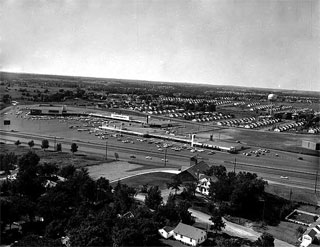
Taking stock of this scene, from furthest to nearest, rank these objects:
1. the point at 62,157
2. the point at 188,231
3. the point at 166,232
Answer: the point at 62,157, the point at 166,232, the point at 188,231

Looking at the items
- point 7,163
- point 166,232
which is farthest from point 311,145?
point 7,163

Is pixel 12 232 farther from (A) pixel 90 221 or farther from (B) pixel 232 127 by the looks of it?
(B) pixel 232 127

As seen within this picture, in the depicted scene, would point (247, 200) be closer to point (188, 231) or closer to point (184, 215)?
point (184, 215)

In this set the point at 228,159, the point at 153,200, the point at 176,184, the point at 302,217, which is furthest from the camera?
the point at 228,159

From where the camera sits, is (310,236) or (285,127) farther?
(285,127)

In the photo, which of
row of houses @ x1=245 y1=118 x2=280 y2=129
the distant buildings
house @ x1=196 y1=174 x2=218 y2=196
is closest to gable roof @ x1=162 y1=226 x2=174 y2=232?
house @ x1=196 y1=174 x2=218 y2=196

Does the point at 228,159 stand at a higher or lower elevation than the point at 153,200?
lower

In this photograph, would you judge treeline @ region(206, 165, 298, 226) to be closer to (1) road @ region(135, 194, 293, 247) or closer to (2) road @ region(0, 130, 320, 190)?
(1) road @ region(135, 194, 293, 247)

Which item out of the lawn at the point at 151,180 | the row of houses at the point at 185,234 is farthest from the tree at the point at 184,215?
the lawn at the point at 151,180
